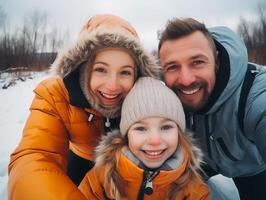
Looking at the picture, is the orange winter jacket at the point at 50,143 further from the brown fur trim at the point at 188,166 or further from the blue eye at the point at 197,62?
the blue eye at the point at 197,62

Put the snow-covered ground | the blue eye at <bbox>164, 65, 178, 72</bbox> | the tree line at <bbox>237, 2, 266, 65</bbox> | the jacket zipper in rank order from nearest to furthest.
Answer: the jacket zipper
the blue eye at <bbox>164, 65, 178, 72</bbox>
the snow-covered ground
the tree line at <bbox>237, 2, 266, 65</bbox>

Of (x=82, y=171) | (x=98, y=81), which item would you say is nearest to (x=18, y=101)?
(x=82, y=171)

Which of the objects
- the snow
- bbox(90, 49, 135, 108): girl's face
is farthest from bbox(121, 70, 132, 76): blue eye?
the snow

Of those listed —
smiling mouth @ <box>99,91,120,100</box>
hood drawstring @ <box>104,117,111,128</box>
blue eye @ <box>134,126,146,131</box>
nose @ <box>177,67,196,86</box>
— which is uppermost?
nose @ <box>177,67,196,86</box>

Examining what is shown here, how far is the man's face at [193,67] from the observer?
177 cm

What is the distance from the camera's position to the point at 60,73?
6.19 feet

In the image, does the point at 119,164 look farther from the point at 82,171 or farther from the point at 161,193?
the point at 82,171

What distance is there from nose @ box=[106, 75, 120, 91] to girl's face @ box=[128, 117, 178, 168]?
0.86ft

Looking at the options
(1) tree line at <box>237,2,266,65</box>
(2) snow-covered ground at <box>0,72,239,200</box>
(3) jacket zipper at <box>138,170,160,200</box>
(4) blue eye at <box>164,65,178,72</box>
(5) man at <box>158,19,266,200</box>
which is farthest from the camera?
(1) tree line at <box>237,2,266,65</box>

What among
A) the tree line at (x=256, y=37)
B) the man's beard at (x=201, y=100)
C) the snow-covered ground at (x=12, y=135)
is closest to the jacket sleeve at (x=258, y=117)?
the man's beard at (x=201, y=100)

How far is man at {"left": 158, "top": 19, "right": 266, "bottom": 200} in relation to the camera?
164cm

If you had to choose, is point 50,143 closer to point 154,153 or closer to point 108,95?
point 108,95

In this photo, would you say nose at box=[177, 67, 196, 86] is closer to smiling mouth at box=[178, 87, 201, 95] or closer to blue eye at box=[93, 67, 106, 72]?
smiling mouth at box=[178, 87, 201, 95]

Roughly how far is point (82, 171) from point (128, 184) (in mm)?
834
